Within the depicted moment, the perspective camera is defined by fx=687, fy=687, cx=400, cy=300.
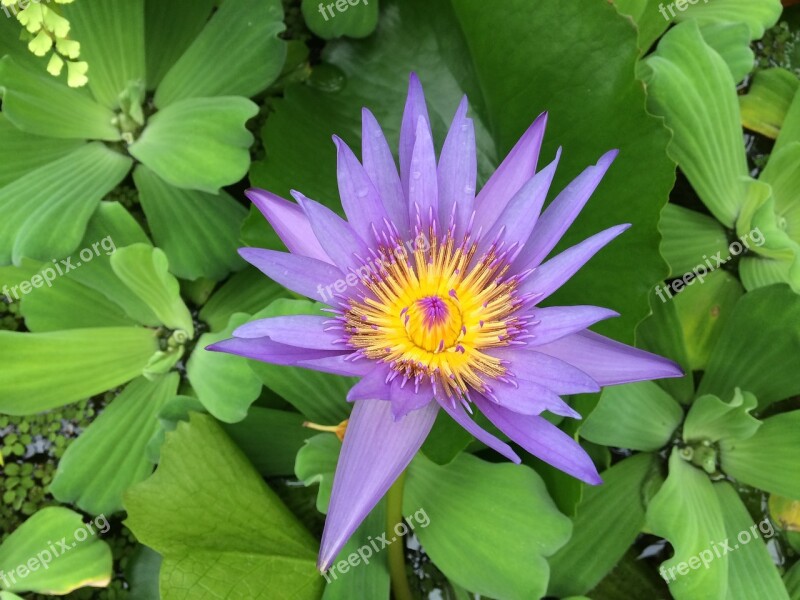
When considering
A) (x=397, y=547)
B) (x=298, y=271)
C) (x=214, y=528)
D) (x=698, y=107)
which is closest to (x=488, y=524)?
(x=397, y=547)

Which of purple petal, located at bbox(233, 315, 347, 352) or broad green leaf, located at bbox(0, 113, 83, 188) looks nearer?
purple petal, located at bbox(233, 315, 347, 352)

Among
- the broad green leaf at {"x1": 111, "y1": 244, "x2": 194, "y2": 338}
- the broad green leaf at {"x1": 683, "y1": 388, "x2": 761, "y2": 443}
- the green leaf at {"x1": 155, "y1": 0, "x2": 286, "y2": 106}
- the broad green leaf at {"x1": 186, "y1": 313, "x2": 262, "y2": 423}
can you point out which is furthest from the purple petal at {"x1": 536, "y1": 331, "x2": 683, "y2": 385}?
the green leaf at {"x1": 155, "y1": 0, "x2": 286, "y2": 106}

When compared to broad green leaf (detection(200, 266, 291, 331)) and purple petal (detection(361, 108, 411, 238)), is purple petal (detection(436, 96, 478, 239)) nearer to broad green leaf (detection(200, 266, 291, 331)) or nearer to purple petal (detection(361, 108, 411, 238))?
purple petal (detection(361, 108, 411, 238))

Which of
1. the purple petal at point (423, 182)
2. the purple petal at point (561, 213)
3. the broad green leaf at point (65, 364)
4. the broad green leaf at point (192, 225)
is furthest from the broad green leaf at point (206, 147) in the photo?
the purple petal at point (561, 213)

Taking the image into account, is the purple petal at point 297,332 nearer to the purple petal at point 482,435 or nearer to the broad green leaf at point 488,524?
the purple petal at point 482,435

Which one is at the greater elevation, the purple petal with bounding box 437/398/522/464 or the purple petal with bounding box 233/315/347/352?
the purple petal with bounding box 233/315/347/352

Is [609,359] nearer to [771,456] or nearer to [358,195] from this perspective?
[358,195]
